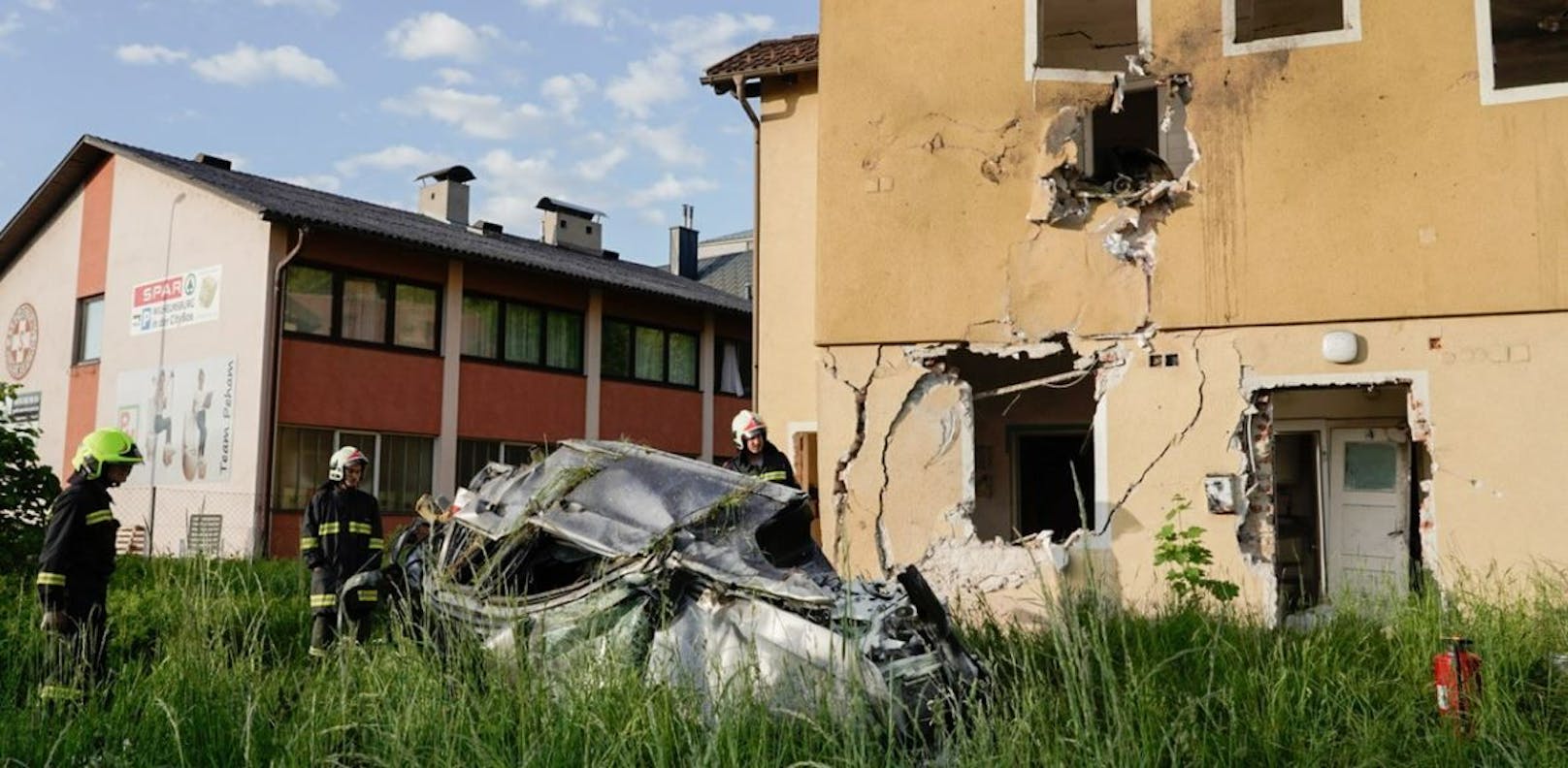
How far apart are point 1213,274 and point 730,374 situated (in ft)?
49.6

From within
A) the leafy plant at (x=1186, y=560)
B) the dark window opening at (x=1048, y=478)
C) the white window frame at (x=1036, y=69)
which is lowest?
the leafy plant at (x=1186, y=560)

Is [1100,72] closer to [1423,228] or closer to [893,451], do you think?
[1423,228]

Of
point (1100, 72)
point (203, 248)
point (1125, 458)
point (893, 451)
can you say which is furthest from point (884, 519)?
point (203, 248)

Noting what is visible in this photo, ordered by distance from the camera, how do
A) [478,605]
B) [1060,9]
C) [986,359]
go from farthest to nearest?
[986,359]
[1060,9]
[478,605]

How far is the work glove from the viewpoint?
19.7 feet

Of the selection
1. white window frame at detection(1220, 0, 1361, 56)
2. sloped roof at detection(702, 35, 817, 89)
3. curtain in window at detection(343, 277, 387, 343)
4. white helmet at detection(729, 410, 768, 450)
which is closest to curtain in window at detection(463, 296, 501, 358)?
curtain in window at detection(343, 277, 387, 343)

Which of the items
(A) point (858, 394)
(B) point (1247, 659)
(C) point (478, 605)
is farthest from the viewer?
(A) point (858, 394)

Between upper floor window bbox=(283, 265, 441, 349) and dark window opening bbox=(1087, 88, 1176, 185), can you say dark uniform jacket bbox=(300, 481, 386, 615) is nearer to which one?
dark window opening bbox=(1087, 88, 1176, 185)

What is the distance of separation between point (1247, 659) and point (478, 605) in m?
3.53

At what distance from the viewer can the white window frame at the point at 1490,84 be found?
8.07 meters

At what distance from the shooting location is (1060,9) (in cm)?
1083

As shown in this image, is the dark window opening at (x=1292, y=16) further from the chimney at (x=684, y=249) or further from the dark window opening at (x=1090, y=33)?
the chimney at (x=684, y=249)

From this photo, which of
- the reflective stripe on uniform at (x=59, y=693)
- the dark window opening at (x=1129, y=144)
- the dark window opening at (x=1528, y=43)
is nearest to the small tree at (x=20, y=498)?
the reflective stripe on uniform at (x=59, y=693)

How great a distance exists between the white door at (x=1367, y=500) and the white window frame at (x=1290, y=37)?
3.57 m
